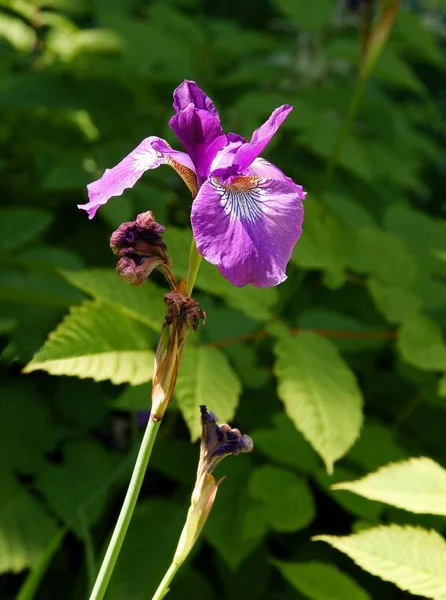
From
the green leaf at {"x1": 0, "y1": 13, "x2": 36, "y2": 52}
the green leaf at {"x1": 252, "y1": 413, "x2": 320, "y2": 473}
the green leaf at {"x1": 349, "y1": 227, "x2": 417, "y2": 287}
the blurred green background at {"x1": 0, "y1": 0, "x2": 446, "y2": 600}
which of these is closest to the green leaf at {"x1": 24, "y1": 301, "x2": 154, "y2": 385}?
the blurred green background at {"x1": 0, "y1": 0, "x2": 446, "y2": 600}

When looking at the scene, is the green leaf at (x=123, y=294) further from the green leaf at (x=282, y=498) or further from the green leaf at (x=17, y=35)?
the green leaf at (x=17, y=35)

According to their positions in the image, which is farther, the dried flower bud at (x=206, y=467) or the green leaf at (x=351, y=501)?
the green leaf at (x=351, y=501)

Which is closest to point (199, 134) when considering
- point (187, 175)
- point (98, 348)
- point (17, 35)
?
point (187, 175)

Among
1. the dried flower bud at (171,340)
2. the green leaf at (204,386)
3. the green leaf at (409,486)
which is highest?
the dried flower bud at (171,340)

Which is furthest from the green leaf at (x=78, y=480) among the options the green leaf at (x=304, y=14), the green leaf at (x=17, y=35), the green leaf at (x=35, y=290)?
the green leaf at (x=304, y=14)

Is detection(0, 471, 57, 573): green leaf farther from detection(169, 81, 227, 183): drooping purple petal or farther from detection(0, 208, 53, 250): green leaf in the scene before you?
detection(169, 81, 227, 183): drooping purple petal

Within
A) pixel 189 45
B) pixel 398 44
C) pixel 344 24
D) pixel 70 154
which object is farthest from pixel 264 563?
pixel 344 24

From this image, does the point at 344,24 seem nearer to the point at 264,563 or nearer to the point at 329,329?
the point at 329,329
